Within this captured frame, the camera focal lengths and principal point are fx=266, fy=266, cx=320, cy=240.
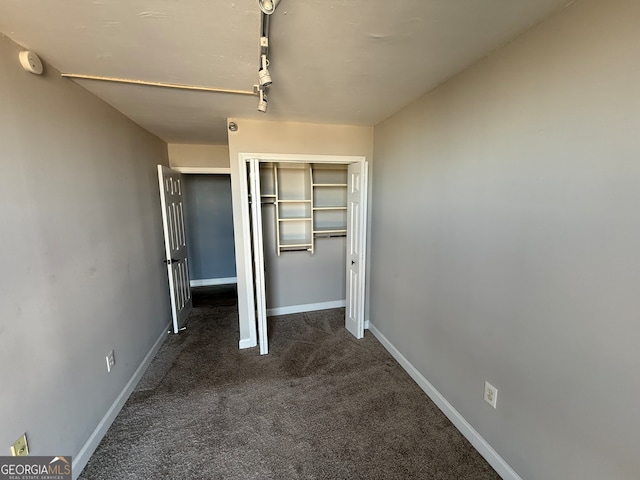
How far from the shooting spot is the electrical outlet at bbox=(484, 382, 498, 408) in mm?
1544

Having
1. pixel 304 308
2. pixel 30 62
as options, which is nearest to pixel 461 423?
pixel 304 308

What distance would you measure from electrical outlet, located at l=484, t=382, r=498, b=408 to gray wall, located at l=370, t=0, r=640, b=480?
0.04 metres

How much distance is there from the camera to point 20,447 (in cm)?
123

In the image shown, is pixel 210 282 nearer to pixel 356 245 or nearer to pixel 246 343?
pixel 246 343

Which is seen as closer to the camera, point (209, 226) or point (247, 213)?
point (247, 213)

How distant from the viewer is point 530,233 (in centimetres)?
129

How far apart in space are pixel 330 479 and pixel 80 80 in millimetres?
2823

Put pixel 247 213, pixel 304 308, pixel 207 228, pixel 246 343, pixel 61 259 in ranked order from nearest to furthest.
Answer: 1. pixel 61 259
2. pixel 247 213
3. pixel 246 343
4. pixel 304 308
5. pixel 207 228

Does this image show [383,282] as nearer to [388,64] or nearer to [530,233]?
[530,233]

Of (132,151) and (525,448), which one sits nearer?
(525,448)

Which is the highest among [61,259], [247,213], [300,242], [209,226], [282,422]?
[247,213]

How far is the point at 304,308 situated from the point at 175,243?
1854 mm

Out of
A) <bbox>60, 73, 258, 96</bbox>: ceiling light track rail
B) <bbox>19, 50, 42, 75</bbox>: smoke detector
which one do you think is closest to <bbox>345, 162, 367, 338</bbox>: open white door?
<bbox>60, 73, 258, 96</bbox>: ceiling light track rail

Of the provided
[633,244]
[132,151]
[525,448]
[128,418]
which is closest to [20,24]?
[132,151]
